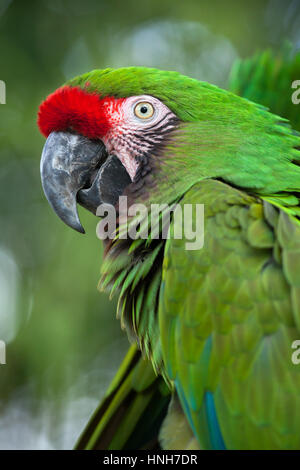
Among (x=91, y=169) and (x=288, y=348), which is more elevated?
(x=91, y=169)

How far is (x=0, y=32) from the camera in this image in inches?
105

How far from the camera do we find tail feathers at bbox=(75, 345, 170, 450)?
1.54 metres

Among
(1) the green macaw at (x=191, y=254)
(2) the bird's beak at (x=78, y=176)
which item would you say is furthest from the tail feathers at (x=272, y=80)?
(2) the bird's beak at (x=78, y=176)

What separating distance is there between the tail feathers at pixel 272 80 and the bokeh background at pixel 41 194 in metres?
0.76

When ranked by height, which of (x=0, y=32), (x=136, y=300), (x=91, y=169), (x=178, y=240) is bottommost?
(x=136, y=300)

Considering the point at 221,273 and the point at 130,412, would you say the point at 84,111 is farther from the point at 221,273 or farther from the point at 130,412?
the point at 130,412

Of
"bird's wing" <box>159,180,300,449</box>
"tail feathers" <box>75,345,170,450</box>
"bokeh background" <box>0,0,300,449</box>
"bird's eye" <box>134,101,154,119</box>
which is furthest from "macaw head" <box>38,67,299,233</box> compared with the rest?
"bokeh background" <box>0,0,300,449</box>

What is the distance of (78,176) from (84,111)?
18 cm

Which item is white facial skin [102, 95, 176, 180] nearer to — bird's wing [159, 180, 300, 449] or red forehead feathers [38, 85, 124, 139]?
red forehead feathers [38, 85, 124, 139]

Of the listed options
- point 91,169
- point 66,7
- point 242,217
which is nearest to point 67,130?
point 91,169

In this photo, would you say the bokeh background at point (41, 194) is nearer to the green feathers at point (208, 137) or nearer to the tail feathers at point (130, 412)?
the tail feathers at point (130, 412)

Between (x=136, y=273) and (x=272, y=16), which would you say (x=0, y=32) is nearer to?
(x=272, y=16)

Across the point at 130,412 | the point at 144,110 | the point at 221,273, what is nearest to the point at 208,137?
the point at 144,110

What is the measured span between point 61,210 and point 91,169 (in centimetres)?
14
